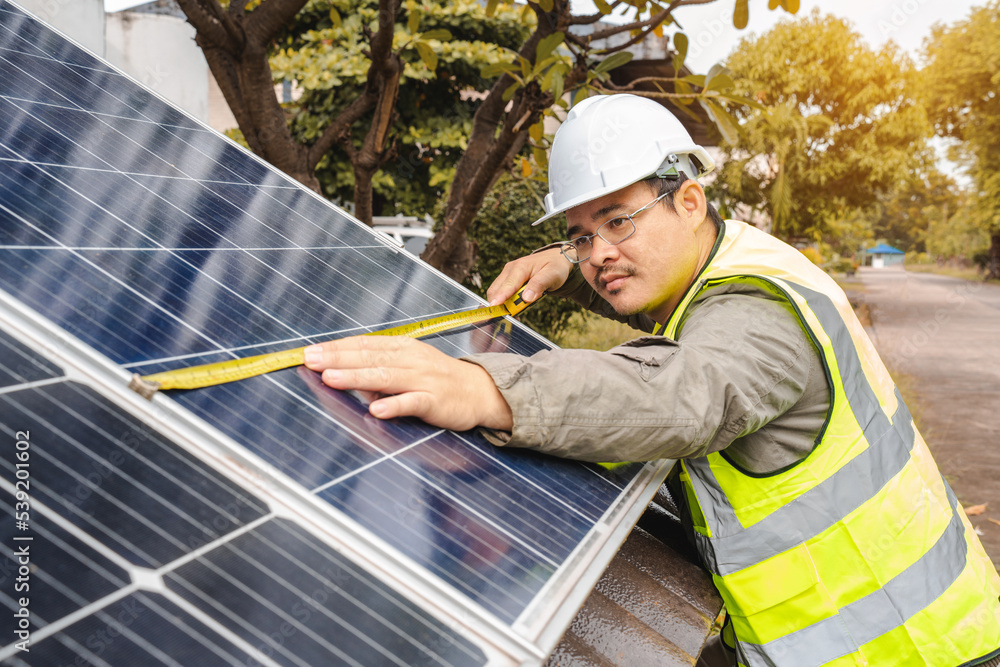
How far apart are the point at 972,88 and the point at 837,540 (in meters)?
37.3

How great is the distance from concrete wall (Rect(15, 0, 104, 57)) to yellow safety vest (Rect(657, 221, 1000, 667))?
16.0ft

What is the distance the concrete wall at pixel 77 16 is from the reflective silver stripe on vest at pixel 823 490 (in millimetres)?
4881

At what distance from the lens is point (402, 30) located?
564 inches

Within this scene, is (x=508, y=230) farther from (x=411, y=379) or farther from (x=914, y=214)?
(x=914, y=214)

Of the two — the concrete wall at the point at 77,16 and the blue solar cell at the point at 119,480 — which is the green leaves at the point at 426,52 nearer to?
the concrete wall at the point at 77,16

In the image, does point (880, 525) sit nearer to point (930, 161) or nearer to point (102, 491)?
point (102, 491)

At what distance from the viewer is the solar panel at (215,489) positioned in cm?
94

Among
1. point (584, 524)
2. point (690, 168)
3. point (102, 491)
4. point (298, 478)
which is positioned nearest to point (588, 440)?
point (584, 524)

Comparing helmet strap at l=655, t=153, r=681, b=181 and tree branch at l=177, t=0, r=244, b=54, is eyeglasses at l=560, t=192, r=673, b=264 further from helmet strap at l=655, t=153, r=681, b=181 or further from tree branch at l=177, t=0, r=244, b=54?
tree branch at l=177, t=0, r=244, b=54

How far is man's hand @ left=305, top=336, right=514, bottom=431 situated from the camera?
1.48 m

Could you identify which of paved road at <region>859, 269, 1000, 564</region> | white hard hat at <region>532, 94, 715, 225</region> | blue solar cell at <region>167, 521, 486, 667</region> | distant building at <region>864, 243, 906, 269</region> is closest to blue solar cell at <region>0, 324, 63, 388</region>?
blue solar cell at <region>167, 521, 486, 667</region>

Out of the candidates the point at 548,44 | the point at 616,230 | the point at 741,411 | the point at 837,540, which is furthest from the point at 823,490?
the point at 548,44

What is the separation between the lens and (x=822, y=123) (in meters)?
21.2

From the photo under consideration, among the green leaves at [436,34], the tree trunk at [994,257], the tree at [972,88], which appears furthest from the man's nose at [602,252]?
the tree trunk at [994,257]
